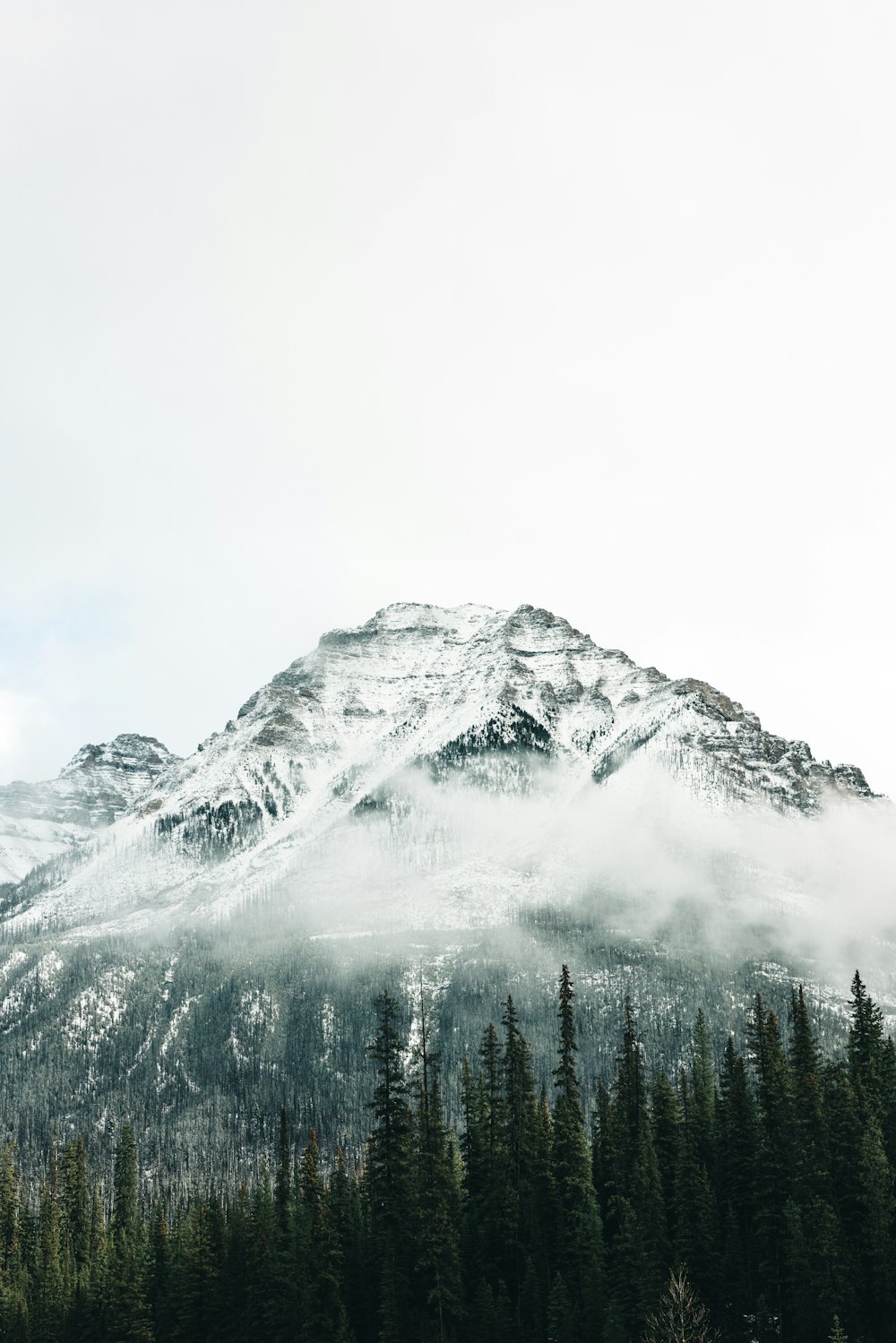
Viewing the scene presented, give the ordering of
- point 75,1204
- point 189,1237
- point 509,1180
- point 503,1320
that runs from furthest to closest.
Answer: point 75,1204 → point 189,1237 → point 509,1180 → point 503,1320

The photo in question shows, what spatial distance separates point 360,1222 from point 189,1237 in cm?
1695

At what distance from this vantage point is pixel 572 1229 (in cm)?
7656

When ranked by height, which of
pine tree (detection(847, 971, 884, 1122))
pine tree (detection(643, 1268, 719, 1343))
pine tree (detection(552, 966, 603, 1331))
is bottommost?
pine tree (detection(643, 1268, 719, 1343))

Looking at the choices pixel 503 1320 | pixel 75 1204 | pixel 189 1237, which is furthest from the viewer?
pixel 75 1204

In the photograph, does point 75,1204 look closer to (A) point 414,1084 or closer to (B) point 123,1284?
(B) point 123,1284

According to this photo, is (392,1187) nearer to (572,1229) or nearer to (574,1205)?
(572,1229)

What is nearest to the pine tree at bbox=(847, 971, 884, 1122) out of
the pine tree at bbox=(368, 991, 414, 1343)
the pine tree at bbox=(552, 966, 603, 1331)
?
the pine tree at bbox=(552, 966, 603, 1331)

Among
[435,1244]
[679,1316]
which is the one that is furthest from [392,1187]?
[679,1316]

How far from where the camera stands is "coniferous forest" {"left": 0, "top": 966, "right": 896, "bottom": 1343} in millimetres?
67500

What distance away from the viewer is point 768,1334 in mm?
68000

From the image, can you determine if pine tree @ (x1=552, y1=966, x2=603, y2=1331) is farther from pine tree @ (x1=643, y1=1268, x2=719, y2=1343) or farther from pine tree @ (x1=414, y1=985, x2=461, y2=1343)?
pine tree @ (x1=414, y1=985, x2=461, y2=1343)

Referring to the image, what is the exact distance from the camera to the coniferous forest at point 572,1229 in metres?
67.5

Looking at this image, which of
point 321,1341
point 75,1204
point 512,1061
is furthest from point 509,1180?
point 75,1204

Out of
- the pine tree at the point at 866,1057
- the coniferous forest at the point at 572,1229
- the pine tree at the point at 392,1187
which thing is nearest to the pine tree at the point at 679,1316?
the coniferous forest at the point at 572,1229
